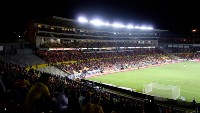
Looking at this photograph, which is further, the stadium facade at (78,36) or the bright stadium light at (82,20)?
the bright stadium light at (82,20)

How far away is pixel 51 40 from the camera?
2172 inches

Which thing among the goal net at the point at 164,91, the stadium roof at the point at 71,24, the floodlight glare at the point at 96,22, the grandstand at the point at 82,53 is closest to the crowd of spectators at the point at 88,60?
the grandstand at the point at 82,53

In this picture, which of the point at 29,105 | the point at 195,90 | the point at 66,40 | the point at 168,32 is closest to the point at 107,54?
the point at 66,40

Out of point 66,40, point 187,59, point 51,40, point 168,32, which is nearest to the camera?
point 51,40

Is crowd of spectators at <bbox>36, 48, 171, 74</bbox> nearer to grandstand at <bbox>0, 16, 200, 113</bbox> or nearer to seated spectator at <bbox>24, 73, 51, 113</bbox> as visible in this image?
grandstand at <bbox>0, 16, 200, 113</bbox>

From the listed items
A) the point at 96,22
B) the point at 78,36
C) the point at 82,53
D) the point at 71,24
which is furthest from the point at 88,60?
the point at 96,22

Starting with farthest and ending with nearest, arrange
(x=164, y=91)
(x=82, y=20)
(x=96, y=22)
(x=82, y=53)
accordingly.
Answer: (x=96, y=22) → (x=82, y=20) → (x=82, y=53) → (x=164, y=91)

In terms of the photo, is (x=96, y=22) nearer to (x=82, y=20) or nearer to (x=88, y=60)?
(x=82, y=20)

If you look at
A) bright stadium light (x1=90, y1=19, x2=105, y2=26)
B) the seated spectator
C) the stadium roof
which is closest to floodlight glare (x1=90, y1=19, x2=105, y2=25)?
bright stadium light (x1=90, y1=19, x2=105, y2=26)

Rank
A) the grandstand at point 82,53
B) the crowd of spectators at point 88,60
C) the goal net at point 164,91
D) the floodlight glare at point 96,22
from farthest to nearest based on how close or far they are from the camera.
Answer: the floodlight glare at point 96,22 < the crowd of spectators at point 88,60 < the grandstand at point 82,53 < the goal net at point 164,91

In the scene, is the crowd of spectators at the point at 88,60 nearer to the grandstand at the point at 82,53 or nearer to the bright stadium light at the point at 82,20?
the grandstand at the point at 82,53

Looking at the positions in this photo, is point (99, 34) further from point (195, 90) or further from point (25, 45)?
point (195, 90)

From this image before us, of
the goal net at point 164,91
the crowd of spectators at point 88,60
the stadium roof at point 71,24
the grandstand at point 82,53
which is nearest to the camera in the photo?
the goal net at point 164,91

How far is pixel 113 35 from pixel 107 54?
1664 cm
